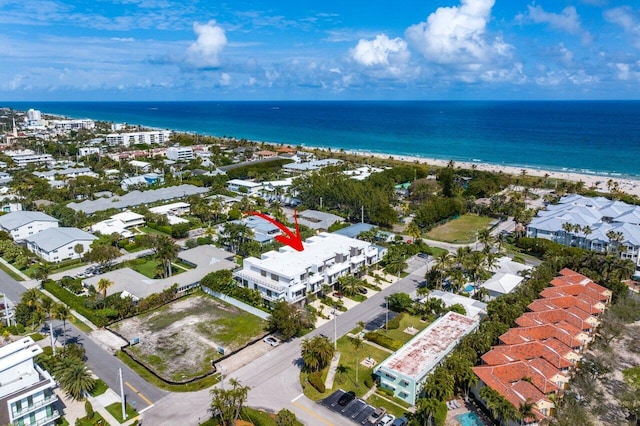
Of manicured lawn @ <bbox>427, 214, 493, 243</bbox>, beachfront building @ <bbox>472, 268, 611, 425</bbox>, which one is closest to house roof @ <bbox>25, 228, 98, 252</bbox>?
manicured lawn @ <bbox>427, 214, 493, 243</bbox>

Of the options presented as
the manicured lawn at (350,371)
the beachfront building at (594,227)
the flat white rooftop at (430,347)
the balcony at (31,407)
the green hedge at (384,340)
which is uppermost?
the beachfront building at (594,227)

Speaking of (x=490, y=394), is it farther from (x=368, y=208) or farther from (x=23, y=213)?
(x=23, y=213)

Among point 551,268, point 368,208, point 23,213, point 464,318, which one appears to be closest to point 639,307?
point 551,268

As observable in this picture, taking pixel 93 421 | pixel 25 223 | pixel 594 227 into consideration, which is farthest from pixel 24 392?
pixel 594 227

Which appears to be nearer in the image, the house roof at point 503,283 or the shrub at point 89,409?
the shrub at point 89,409

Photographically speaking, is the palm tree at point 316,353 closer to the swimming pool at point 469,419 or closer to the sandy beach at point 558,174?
the swimming pool at point 469,419

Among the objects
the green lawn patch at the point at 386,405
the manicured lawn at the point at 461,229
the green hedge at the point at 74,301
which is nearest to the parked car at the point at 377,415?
the green lawn patch at the point at 386,405
